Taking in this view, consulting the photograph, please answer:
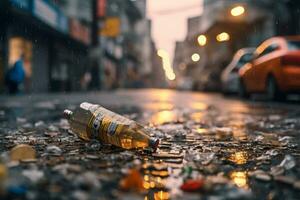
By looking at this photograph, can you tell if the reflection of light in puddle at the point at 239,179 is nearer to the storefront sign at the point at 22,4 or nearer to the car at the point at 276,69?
the car at the point at 276,69

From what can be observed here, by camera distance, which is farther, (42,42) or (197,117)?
(42,42)

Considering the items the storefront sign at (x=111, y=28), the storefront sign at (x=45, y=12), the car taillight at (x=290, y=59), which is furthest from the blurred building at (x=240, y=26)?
the car taillight at (x=290, y=59)

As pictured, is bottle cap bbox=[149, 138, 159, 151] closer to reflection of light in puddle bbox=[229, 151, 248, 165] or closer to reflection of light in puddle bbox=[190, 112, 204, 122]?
reflection of light in puddle bbox=[229, 151, 248, 165]

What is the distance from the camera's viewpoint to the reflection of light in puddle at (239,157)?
7.72ft

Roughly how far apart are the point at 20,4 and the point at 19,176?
15.7 metres

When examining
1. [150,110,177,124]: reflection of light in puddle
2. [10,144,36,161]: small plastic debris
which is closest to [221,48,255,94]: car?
[150,110,177,124]: reflection of light in puddle

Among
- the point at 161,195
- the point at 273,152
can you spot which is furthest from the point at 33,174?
the point at 273,152

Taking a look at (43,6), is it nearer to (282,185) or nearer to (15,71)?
(15,71)

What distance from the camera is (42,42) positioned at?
24.0 metres

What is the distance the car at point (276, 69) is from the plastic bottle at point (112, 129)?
6.90 m

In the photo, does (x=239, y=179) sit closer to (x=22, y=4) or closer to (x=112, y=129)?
(x=112, y=129)

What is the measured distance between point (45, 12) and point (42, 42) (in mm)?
4720

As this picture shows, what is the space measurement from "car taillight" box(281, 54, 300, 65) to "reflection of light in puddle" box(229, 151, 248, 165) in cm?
655

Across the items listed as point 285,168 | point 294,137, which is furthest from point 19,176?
point 294,137
